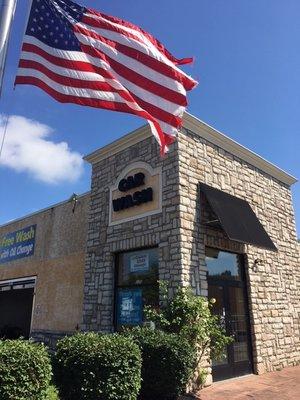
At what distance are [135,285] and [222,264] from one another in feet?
8.22

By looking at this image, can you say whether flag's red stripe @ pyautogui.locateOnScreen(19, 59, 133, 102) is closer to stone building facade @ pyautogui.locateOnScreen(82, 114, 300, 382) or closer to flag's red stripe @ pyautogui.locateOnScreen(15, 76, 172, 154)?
flag's red stripe @ pyautogui.locateOnScreen(15, 76, 172, 154)

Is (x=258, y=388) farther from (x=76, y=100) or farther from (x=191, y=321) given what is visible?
(x=76, y=100)

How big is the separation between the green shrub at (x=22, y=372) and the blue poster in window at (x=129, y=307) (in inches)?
195

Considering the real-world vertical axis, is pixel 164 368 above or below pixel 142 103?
below

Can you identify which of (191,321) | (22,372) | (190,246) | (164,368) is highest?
(190,246)

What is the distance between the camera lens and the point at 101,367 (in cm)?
618

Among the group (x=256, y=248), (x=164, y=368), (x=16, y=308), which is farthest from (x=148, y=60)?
(x=16, y=308)

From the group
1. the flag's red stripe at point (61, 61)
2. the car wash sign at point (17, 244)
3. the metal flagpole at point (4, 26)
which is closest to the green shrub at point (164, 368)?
the flag's red stripe at point (61, 61)

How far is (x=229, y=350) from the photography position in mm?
10172

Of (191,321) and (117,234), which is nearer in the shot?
(191,321)

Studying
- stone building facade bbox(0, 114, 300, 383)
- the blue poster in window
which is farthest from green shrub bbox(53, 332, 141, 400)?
the blue poster in window

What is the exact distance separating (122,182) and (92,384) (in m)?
6.55

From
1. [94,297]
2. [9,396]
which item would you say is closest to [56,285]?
[94,297]

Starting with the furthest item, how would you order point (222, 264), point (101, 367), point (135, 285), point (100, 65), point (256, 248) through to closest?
point (256, 248) → point (222, 264) → point (135, 285) → point (101, 367) → point (100, 65)
